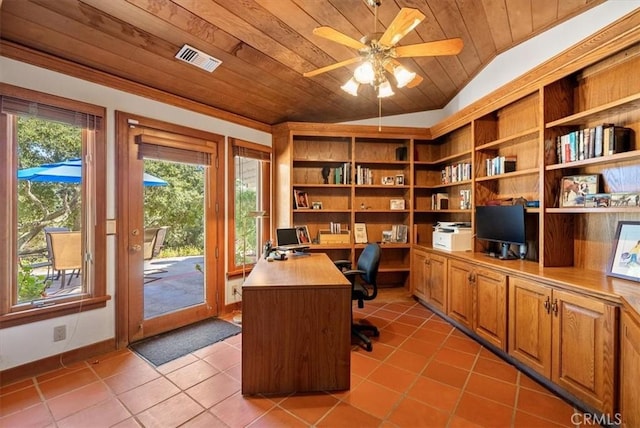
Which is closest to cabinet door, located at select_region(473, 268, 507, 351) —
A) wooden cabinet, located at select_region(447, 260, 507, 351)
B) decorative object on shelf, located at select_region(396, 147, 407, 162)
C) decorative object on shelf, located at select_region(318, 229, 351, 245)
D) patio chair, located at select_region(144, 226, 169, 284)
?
wooden cabinet, located at select_region(447, 260, 507, 351)

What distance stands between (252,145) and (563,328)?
3565 millimetres

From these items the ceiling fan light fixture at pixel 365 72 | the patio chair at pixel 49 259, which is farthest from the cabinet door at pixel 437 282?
the patio chair at pixel 49 259

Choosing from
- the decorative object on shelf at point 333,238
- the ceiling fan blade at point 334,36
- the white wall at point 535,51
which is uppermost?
the white wall at point 535,51

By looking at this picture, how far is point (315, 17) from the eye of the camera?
217 centimetres

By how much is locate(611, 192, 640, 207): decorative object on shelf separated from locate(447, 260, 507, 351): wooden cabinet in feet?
2.94

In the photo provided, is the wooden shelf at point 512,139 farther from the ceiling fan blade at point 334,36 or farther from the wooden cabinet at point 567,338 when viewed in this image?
the ceiling fan blade at point 334,36

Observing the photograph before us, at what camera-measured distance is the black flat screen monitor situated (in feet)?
8.51

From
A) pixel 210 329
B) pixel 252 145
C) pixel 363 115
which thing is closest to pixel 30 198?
pixel 210 329

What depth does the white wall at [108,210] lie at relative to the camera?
2.11 metres

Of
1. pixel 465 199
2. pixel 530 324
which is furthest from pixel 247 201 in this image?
pixel 530 324

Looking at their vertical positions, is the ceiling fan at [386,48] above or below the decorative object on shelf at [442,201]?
above

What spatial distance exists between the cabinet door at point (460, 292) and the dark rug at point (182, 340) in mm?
2320

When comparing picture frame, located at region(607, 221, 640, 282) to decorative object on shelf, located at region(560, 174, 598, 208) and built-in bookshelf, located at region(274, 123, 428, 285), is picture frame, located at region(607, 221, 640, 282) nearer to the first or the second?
decorative object on shelf, located at region(560, 174, 598, 208)

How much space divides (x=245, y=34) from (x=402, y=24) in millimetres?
1316
